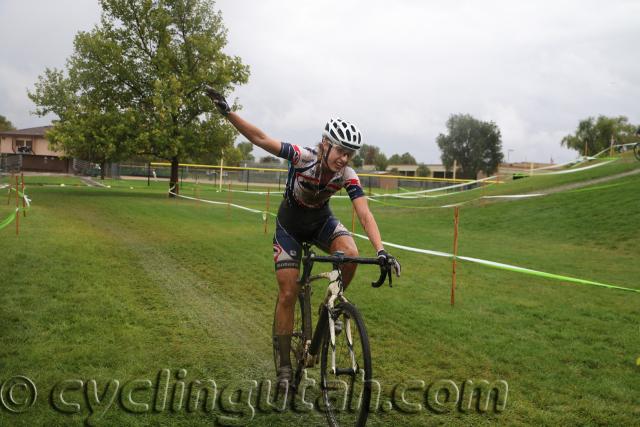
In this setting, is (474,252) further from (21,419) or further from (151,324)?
(21,419)

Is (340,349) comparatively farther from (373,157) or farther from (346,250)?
(373,157)

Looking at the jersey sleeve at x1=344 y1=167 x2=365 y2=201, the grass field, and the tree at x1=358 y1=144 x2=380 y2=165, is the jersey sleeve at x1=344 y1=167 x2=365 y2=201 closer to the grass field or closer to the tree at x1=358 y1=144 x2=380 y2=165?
the grass field

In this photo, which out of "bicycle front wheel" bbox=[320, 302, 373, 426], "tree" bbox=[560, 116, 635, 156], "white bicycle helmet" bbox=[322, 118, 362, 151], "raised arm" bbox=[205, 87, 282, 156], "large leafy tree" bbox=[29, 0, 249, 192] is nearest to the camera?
"bicycle front wheel" bbox=[320, 302, 373, 426]

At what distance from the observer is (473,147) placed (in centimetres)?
9300

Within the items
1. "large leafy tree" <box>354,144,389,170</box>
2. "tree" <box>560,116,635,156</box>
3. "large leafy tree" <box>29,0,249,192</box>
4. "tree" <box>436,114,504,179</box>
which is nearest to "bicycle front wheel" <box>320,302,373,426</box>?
"large leafy tree" <box>29,0,249,192</box>

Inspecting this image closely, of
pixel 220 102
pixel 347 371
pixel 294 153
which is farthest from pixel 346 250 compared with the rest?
pixel 220 102

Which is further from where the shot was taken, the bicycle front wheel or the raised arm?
the raised arm

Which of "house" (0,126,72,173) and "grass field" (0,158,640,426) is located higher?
"house" (0,126,72,173)

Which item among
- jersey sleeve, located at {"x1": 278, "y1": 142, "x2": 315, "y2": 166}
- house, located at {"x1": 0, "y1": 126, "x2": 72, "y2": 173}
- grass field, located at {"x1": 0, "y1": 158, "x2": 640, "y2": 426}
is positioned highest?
house, located at {"x1": 0, "y1": 126, "x2": 72, "y2": 173}

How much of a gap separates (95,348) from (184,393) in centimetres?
163

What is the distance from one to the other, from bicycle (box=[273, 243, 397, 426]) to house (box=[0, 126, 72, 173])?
268 ft

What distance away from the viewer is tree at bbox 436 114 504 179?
92750mm

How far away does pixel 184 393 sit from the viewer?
15.4 ft

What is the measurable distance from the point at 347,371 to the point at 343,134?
193 cm
